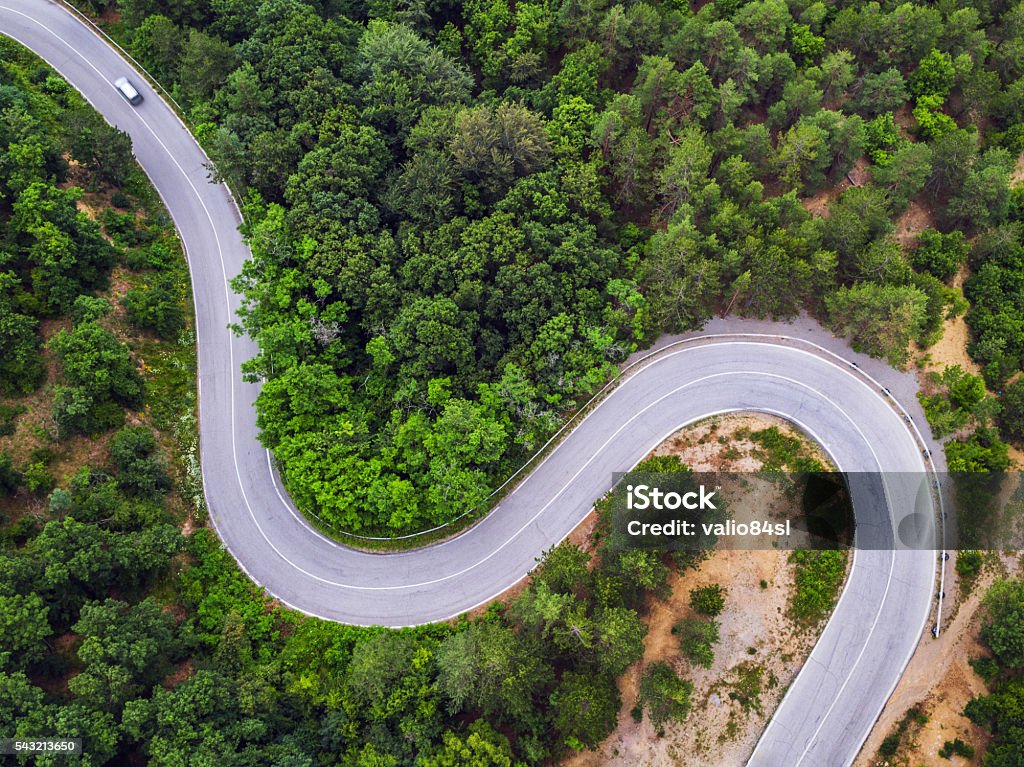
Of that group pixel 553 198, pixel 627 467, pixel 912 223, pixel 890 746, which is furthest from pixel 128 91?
pixel 890 746

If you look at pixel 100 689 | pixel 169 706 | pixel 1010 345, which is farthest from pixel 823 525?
pixel 100 689

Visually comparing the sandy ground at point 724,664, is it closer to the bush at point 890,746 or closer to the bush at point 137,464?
the bush at point 890,746

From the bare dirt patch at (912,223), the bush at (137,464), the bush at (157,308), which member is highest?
the bare dirt patch at (912,223)

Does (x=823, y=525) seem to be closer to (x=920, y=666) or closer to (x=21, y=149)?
(x=920, y=666)

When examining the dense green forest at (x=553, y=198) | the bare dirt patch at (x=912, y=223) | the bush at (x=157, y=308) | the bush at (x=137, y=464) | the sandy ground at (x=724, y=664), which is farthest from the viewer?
the bare dirt patch at (x=912, y=223)

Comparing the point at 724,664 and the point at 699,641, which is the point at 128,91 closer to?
the point at 699,641

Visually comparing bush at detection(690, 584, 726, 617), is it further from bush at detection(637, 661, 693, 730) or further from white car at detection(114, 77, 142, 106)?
white car at detection(114, 77, 142, 106)

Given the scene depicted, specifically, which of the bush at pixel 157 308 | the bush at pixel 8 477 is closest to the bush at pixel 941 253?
the bush at pixel 157 308
